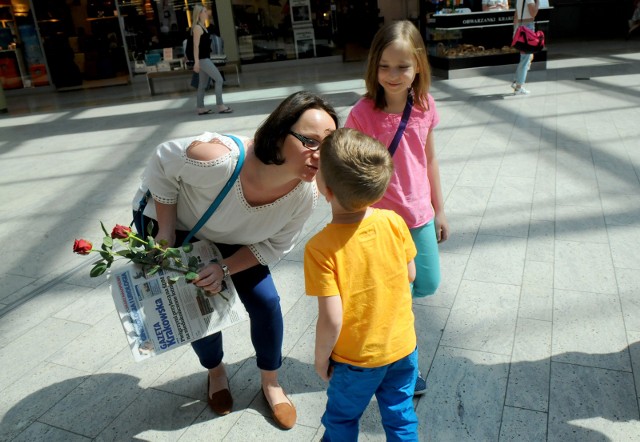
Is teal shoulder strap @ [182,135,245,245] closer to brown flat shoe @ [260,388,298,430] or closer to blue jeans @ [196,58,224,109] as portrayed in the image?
brown flat shoe @ [260,388,298,430]

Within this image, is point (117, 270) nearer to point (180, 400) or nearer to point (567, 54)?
point (180, 400)

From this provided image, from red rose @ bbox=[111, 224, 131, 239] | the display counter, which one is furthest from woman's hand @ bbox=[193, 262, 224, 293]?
the display counter

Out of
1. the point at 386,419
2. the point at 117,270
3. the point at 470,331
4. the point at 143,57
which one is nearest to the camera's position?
the point at 386,419

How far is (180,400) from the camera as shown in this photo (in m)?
2.44

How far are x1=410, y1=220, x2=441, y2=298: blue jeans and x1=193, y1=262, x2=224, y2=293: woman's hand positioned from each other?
0.78 metres

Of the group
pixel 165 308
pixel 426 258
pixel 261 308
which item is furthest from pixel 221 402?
pixel 426 258

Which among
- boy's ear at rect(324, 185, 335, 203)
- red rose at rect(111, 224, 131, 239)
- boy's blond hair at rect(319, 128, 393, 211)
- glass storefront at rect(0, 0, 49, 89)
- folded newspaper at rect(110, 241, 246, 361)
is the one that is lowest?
folded newspaper at rect(110, 241, 246, 361)

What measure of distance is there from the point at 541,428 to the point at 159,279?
1.55 m

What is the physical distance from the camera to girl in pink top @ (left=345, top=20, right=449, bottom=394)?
212 centimetres

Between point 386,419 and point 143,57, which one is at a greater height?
point 143,57

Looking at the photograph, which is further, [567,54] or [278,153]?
[567,54]

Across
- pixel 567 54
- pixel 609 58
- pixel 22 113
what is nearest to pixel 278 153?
pixel 22 113

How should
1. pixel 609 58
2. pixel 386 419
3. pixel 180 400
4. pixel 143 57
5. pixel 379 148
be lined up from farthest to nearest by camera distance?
pixel 143 57 < pixel 609 58 < pixel 180 400 < pixel 386 419 < pixel 379 148

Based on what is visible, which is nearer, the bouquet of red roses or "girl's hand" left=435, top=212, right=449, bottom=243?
the bouquet of red roses
